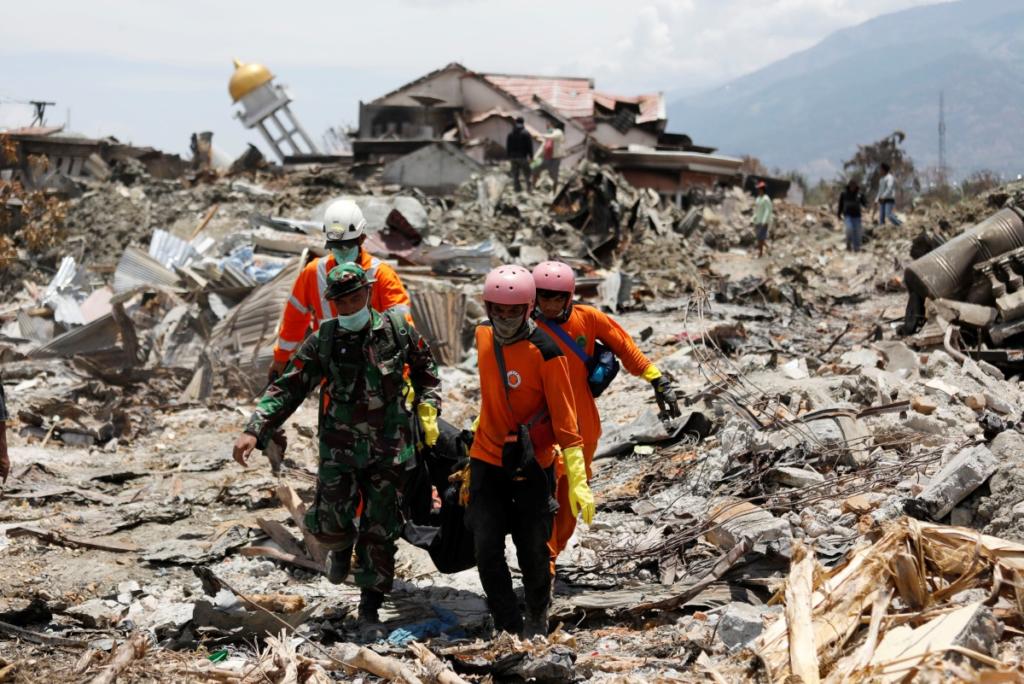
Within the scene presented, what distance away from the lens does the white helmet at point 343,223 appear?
5.44m

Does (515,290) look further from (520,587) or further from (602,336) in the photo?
(520,587)

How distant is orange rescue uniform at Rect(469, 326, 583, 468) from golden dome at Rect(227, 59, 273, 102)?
37307 millimetres

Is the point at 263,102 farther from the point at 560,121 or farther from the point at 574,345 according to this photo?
the point at 574,345

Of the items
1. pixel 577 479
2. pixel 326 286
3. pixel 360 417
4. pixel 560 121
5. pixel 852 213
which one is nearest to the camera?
pixel 577 479

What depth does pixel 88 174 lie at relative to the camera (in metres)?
27.4

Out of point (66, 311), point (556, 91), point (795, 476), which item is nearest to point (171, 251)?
point (66, 311)

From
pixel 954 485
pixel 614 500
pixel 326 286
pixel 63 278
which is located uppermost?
pixel 326 286

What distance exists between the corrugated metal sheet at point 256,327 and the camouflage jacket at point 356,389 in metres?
5.54

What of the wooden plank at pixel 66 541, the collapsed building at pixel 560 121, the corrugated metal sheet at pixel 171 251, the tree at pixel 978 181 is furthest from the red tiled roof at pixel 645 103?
the wooden plank at pixel 66 541

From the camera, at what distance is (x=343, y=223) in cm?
546

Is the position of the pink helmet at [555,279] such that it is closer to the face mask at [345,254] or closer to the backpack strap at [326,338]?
the backpack strap at [326,338]

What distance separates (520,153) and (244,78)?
839 inches

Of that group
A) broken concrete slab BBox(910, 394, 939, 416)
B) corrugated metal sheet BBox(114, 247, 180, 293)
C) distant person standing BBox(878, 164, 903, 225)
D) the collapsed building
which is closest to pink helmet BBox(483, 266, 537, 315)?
broken concrete slab BBox(910, 394, 939, 416)

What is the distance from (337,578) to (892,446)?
10.4 ft
